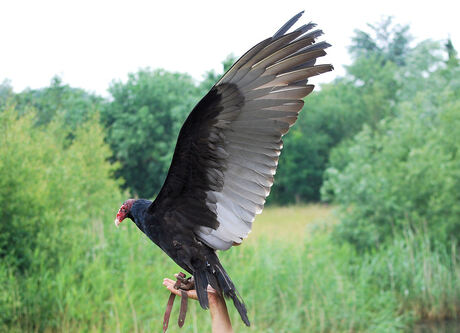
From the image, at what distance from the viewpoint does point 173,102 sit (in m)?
17.1

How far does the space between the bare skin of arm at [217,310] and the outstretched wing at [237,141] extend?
181 millimetres

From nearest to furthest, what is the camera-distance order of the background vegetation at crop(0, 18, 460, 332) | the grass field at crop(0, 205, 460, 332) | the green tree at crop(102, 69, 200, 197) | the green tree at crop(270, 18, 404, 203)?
the grass field at crop(0, 205, 460, 332)
the background vegetation at crop(0, 18, 460, 332)
the green tree at crop(102, 69, 200, 197)
the green tree at crop(270, 18, 404, 203)

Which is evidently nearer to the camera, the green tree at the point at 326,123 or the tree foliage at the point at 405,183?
the tree foliage at the point at 405,183

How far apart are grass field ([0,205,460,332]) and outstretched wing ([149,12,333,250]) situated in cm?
298

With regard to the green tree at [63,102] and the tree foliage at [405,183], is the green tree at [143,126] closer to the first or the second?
the green tree at [63,102]

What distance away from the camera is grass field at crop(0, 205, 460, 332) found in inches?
201

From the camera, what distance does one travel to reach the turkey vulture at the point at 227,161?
192 cm

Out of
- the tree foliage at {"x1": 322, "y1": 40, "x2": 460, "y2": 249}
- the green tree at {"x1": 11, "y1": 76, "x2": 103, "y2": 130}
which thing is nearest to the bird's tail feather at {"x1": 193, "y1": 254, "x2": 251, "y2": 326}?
the tree foliage at {"x1": 322, "y1": 40, "x2": 460, "y2": 249}

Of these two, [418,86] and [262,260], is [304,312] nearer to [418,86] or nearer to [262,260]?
[262,260]

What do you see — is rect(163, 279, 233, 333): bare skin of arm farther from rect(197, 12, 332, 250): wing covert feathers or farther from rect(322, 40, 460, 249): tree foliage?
rect(322, 40, 460, 249): tree foliage

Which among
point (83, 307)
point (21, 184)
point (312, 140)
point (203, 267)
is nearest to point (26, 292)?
point (83, 307)

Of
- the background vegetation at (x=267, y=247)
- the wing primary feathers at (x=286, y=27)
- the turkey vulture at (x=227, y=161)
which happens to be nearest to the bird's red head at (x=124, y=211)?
the turkey vulture at (x=227, y=161)

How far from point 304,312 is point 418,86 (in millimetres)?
13657

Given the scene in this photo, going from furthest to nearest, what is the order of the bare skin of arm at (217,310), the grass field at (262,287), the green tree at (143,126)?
the green tree at (143,126), the grass field at (262,287), the bare skin of arm at (217,310)
